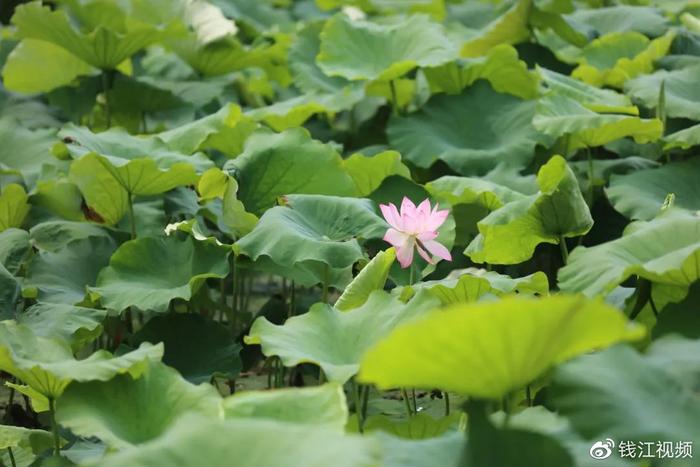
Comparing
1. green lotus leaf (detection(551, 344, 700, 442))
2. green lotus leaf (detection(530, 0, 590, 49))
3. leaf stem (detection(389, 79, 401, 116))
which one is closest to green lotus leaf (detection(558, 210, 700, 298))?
green lotus leaf (detection(551, 344, 700, 442))

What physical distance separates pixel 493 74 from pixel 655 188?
0.56 metres

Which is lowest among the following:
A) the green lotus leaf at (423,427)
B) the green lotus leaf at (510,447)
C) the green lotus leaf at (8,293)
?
the green lotus leaf at (423,427)

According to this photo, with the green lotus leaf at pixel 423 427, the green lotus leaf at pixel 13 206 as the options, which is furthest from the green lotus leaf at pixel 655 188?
the green lotus leaf at pixel 13 206

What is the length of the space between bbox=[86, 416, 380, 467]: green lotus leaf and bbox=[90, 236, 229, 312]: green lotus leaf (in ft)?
2.52

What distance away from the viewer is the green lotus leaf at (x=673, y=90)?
2.19 m

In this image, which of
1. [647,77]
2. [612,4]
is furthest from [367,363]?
[612,4]

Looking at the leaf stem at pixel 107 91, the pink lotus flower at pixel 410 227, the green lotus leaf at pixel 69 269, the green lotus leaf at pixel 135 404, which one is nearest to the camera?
the green lotus leaf at pixel 135 404

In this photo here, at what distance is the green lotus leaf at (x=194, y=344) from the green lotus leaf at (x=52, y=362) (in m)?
0.34

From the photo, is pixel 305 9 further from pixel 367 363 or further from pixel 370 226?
pixel 367 363

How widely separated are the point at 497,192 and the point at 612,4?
1.52 meters

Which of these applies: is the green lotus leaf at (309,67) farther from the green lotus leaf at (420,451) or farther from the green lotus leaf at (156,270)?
the green lotus leaf at (420,451)

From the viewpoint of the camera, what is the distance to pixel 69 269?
1.94m

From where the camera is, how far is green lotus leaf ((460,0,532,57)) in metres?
2.64

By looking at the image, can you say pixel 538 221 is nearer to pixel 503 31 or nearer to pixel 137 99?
pixel 503 31
